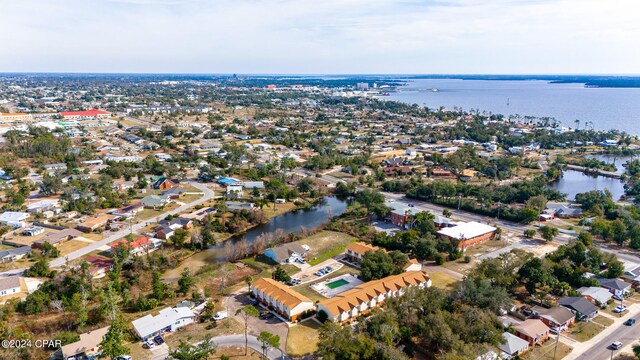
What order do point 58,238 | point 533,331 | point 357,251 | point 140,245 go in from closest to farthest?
1. point 533,331
2. point 357,251
3. point 140,245
4. point 58,238

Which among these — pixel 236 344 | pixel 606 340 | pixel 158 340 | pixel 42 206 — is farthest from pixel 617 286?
pixel 42 206

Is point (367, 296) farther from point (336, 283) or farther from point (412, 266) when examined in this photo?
point (412, 266)

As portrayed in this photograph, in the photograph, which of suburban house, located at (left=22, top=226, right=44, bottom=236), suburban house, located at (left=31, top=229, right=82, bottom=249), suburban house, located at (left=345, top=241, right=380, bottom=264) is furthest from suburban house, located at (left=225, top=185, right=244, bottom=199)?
suburban house, located at (left=345, top=241, right=380, bottom=264)

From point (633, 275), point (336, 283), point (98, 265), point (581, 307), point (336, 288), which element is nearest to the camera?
point (581, 307)

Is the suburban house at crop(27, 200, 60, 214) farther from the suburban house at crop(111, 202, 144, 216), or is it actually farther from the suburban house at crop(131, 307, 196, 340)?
the suburban house at crop(131, 307, 196, 340)

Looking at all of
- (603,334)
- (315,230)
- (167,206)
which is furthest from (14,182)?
(603,334)

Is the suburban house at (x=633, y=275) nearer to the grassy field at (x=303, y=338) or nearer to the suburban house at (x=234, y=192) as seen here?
the grassy field at (x=303, y=338)

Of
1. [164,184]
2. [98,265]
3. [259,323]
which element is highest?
[164,184]
